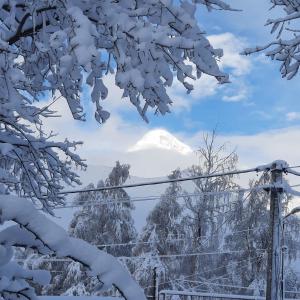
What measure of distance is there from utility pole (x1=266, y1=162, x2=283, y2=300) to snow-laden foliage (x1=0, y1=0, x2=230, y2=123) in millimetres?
5983

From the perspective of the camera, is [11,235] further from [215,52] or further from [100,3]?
[215,52]

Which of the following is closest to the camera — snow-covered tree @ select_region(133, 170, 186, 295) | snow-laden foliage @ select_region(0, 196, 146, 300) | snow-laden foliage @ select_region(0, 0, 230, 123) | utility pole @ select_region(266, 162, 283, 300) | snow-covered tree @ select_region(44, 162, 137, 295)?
snow-laden foliage @ select_region(0, 196, 146, 300)

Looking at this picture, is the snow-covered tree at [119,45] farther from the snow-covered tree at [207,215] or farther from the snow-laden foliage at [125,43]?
the snow-covered tree at [207,215]

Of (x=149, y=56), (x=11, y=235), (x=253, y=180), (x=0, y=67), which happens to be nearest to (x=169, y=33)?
(x=149, y=56)

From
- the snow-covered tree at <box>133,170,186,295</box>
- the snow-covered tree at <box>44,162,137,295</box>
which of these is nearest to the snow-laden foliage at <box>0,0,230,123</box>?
the snow-covered tree at <box>133,170,186,295</box>

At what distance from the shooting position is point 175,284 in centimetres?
2077

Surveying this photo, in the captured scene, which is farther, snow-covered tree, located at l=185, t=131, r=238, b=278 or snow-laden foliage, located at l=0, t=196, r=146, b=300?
snow-covered tree, located at l=185, t=131, r=238, b=278

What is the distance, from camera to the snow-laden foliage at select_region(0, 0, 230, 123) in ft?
7.47

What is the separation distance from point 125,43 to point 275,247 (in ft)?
22.6

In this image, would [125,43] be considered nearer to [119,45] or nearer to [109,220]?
[119,45]

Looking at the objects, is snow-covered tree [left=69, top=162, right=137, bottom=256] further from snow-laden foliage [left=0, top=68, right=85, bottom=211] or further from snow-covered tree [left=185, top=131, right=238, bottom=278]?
snow-laden foliage [left=0, top=68, right=85, bottom=211]

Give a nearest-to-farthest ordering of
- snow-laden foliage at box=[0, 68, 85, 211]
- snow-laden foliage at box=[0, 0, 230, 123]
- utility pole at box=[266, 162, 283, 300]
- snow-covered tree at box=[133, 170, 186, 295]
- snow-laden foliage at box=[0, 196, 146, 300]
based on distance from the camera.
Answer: snow-laden foliage at box=[0, 196, 146, 300] → snow-laden foliage at box=[0, 0, 230, 123] → snow-laden foliage at box=[0, 68, 85, 211] → utility pole at box=[266, 162, 283, 300] → snow-covered tree at box=[133, 170, 186, 295]

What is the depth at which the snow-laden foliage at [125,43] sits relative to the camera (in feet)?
7.47

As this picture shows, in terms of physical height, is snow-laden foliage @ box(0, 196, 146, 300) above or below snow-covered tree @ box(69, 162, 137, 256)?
below
